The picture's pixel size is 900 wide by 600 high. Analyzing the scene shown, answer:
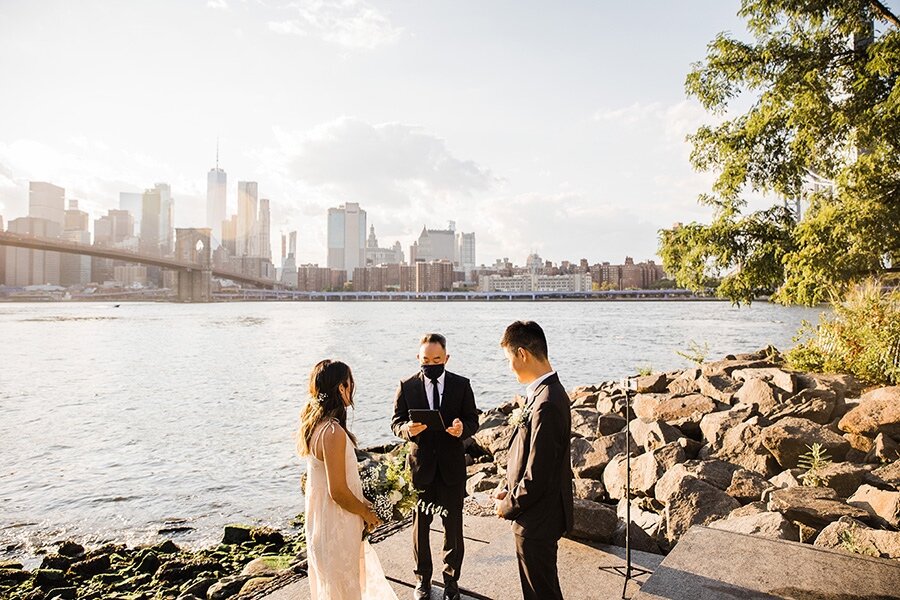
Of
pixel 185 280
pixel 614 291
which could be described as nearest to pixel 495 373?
pixel 185 280

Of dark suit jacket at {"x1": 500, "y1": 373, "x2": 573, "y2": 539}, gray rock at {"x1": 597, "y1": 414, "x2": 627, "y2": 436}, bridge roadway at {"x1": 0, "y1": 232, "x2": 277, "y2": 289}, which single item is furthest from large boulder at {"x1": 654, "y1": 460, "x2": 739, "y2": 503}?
bridge roadway at {"x1": 0, "y1": 232, "x2": 277, "y2": 289}

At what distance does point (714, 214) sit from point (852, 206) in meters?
2.57

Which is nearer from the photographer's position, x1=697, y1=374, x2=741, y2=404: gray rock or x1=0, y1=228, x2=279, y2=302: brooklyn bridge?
x1=697, y1=374, x2=741, y2=404: gray rock

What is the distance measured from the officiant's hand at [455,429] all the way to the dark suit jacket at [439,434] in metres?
0.06

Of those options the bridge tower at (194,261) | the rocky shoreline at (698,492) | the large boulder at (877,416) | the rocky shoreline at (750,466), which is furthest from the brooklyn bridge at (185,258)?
the large boulder at (877,416)

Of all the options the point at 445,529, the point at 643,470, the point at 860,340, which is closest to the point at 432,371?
the point at 445,529

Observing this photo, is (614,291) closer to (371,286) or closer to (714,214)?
(371,286)

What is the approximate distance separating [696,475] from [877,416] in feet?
8.88

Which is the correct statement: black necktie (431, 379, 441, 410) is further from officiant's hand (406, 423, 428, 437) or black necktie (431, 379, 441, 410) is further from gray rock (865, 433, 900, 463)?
gray rock (865, 433, 900, 463)

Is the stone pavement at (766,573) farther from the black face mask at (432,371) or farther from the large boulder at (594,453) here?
the large boulder at (594,453)

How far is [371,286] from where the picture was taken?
168m

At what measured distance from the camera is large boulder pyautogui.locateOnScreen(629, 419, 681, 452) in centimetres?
821

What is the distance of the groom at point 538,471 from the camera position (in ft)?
10.9

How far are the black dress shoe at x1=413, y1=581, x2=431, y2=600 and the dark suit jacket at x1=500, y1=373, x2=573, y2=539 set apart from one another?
1464 mm
